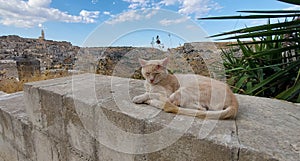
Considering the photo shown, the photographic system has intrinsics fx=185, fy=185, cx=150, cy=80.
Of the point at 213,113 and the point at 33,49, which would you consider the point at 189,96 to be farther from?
the point at 33,49

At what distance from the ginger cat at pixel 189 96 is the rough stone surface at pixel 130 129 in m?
0.04

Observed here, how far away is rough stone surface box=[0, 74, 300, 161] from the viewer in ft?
1.85

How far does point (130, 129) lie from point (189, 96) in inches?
11.5

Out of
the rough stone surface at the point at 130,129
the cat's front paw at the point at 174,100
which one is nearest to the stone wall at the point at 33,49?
the rough stone surface at the point at 130,129

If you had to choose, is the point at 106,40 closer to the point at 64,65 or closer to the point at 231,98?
the point at 231,98

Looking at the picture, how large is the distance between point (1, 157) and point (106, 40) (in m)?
1.75

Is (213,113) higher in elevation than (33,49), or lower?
lower

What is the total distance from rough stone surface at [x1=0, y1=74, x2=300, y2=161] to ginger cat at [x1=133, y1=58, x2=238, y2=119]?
0.13 feet

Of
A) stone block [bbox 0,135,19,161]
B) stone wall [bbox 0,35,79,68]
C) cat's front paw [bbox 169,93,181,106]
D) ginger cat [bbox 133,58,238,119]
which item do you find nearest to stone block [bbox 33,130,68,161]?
stone block [bbox 0,135,19,161]

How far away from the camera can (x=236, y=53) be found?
2576 mm

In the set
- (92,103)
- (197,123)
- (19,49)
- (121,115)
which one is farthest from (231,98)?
(19,49)

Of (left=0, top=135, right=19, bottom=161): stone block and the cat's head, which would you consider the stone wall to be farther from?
the cat's head

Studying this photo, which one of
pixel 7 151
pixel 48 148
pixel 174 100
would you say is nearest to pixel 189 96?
pixel 174 100

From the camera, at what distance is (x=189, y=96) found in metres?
0.81
